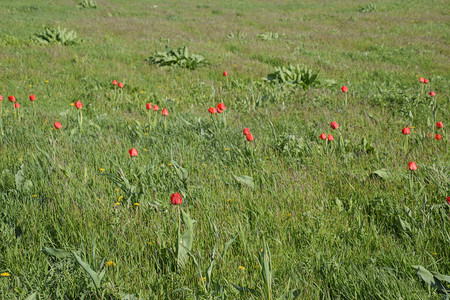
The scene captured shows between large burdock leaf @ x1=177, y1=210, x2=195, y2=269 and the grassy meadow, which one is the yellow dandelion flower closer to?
the grassy meadow

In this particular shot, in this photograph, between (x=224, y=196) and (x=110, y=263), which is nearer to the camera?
(x=110, y=263)

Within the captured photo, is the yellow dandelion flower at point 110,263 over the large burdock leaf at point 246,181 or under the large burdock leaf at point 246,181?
under

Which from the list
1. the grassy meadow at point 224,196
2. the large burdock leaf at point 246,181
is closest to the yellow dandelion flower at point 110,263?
the grassy meadow at point 224,196

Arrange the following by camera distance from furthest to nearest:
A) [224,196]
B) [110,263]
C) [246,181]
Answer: [246,181] → [224,196] → [110,263]

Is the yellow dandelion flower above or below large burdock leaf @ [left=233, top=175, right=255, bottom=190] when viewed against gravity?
below

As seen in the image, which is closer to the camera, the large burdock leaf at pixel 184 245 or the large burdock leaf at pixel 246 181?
the large burdock leaf at pixel 184 245

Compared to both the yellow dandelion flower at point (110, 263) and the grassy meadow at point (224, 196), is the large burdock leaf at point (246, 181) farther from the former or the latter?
the yellow dandelion flower at point (110, 263)

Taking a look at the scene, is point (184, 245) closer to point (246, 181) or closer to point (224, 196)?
point (224, 196)

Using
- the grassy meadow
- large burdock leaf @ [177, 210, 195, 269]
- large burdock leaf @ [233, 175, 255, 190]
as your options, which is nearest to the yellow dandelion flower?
the grassy meadow

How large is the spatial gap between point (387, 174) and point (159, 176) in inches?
74.0

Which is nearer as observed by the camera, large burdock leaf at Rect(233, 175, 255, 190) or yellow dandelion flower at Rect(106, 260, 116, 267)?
yellow dandelion flower at Rect(106, 260, 116, 267)

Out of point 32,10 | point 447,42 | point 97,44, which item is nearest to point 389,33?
point 447,42

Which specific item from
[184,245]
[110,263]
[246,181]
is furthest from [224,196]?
[110,263]

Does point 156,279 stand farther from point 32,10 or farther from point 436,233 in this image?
point 32,10
